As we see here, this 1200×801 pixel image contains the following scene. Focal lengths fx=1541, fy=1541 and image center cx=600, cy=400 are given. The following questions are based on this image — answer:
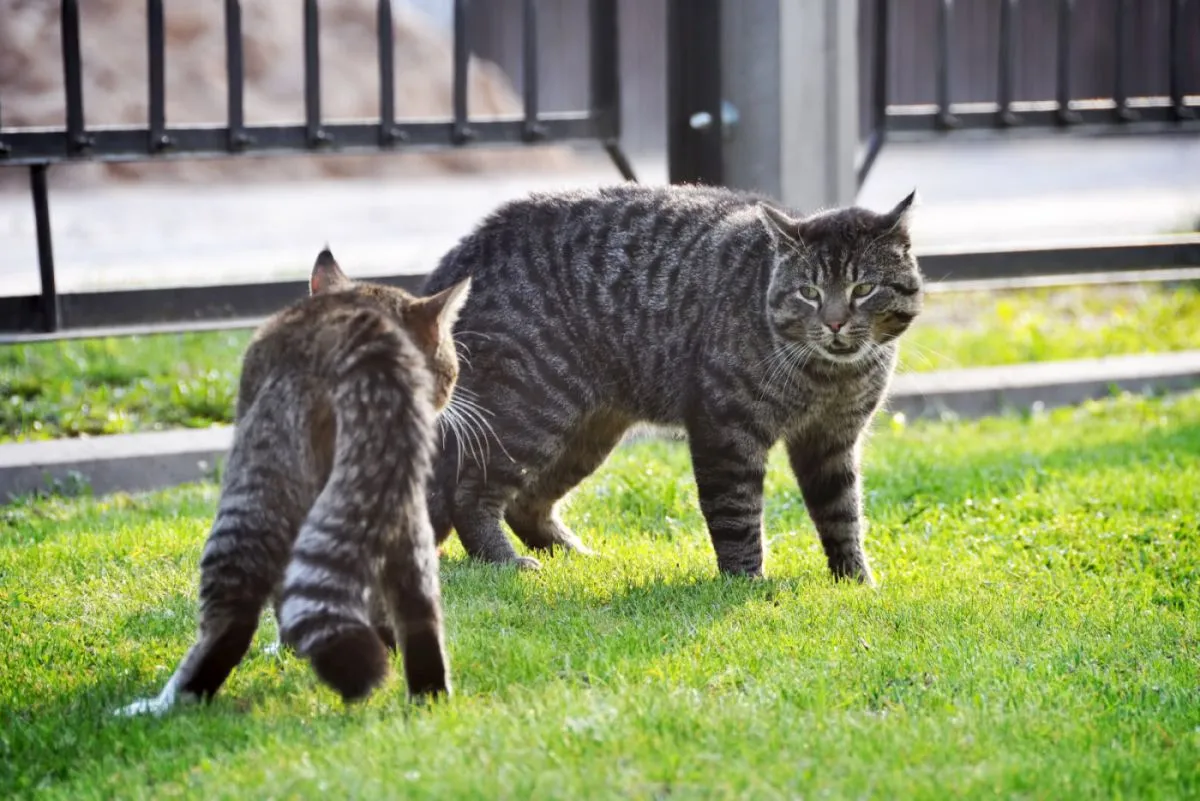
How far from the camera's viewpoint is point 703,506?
19.5 ft

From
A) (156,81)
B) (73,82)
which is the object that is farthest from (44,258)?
(156,81)

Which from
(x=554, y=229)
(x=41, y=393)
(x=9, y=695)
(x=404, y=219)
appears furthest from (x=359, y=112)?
(x=9, y=695)

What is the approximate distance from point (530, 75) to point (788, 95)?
1411 mm

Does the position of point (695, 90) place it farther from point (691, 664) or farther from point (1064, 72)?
point (691, 664)

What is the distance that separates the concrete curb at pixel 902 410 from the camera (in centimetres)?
734

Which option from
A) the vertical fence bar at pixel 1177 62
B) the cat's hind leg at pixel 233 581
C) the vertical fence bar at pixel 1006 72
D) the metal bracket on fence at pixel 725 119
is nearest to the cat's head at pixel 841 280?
the cat's hind leg at pixel 233 581

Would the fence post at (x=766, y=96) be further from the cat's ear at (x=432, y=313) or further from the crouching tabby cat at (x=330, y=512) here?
the crouching tabby cat at (x=330, y=512)

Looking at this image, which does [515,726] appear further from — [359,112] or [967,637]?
[359,112]

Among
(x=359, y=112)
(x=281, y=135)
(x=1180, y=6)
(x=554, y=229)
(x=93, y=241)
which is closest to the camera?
(x=554, y=229)

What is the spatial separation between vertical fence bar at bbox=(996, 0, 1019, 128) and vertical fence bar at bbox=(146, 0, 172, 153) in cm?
495

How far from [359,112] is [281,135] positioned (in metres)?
12.2

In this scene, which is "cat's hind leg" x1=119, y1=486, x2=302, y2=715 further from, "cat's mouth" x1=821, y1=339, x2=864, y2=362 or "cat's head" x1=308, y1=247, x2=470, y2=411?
"cat's mouth" x1=821, y1=339, x2=864, y2=362

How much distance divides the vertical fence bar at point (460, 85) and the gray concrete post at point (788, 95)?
55.2 inches

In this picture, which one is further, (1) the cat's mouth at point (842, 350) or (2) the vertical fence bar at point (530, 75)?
(2) the vertical fence bar at point (530, 75)
